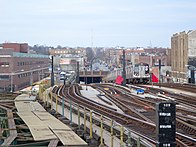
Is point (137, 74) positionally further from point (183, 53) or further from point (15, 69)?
point (15, 69)

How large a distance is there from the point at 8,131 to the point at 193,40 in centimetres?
5833

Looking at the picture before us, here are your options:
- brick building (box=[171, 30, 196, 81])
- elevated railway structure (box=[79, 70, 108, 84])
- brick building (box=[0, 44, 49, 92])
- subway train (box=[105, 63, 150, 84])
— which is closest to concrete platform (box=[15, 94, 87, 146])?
brick building (box=[0, 44, 49, 92])

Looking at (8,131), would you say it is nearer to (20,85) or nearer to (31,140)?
(31,140)

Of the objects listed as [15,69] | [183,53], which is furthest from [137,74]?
[15,69]

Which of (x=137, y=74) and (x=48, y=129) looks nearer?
(x=48, y=129)

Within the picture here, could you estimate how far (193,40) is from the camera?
64.9 m

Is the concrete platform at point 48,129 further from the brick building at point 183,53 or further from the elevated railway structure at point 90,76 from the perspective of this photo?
the elevated railway structure at point 90,76

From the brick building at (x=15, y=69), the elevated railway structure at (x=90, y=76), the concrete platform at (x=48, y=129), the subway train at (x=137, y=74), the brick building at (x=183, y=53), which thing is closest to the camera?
the concrete platform at (x=48, y=129)

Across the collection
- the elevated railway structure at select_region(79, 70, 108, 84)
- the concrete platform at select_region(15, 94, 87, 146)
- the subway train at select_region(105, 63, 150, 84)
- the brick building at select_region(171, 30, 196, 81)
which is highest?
the brick building at select_region(171, 30, 196, 81)

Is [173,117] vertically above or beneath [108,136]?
above

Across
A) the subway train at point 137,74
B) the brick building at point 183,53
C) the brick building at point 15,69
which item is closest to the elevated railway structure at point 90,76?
the brick building at point 15,69

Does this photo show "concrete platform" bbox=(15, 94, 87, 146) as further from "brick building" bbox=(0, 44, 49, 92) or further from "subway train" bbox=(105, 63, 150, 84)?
"subway train" bbox=(105, 63, 150, 84)

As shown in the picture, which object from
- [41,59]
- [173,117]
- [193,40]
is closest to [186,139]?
[173,117]

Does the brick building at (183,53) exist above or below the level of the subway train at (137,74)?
above
